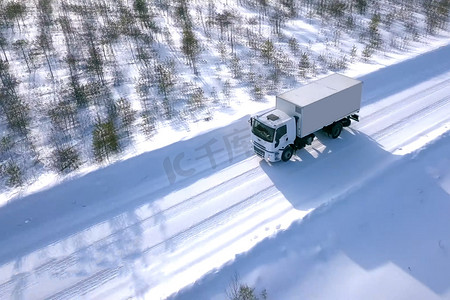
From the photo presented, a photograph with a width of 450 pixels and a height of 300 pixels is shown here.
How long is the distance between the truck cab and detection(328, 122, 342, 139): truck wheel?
2.16 meters

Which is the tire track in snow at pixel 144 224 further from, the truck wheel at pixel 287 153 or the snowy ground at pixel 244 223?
the truck wheel at pixel 287 153

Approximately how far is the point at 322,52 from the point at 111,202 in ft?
53.8

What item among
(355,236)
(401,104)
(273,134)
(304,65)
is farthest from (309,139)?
(304,65)

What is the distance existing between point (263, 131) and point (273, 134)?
1.60 feet

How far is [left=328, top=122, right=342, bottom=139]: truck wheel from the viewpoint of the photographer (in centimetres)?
1562

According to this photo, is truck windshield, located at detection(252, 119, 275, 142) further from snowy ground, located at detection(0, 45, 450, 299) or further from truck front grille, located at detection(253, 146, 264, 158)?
snowy ground, located at detection(0, 45, 450, 299)

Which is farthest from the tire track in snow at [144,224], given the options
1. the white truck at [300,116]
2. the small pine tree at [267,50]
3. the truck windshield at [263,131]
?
the small pine tree at [267,50]

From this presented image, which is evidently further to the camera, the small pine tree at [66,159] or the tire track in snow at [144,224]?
the small pine tree at [66,159]

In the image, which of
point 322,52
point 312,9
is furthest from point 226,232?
point 312,9

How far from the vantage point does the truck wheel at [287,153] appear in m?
14.6

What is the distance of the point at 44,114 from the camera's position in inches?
692

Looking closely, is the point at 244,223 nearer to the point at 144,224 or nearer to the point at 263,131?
the point at 144,224

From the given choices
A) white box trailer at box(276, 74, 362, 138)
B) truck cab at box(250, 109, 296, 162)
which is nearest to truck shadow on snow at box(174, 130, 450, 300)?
truck cab at box(250, 109, 296, 162)

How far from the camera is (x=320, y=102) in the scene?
14250 mm
